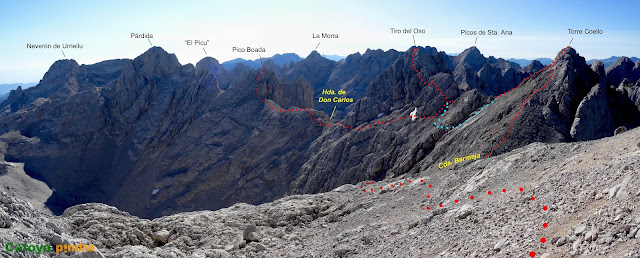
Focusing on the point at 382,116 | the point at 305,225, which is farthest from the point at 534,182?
the point at 382,116

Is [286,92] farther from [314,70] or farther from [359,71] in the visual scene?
[314,70]

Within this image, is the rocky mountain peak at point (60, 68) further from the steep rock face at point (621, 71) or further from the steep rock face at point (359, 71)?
the steep rock face at point (621, 71)

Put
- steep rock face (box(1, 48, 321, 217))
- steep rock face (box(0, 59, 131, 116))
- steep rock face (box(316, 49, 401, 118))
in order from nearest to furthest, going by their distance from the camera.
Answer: steep rock face (box(1, 48, 321, 217)) → steep rock face (box(0, 59, 131, 116)) → steep rock face (box(316, 49, 401, 118))

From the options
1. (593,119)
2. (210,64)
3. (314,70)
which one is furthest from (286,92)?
(314,70)

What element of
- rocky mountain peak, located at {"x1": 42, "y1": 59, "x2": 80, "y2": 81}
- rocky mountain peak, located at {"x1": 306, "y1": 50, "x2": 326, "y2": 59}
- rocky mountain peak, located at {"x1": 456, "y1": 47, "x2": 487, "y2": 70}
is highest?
rocky mountain peak, located at {"x1": 306, "y1": 50, "x2": 326, "y2": 59}

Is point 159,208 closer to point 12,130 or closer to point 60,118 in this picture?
point 60,118

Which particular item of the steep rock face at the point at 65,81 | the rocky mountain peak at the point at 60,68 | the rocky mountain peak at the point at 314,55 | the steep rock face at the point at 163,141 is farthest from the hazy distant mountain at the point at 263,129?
the rocky mountain peak at the point at 314,55

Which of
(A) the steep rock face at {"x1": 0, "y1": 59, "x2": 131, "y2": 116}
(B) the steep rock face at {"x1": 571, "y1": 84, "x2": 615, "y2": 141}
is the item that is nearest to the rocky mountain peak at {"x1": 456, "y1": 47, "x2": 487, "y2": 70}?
(A) the steep rock face at {"x1": 0, "y1": 59, "x2": 131, "y2": 116}

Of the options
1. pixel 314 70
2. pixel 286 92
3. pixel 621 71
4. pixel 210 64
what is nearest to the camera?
pixel 286 92

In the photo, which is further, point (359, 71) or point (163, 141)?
point (359, 71)

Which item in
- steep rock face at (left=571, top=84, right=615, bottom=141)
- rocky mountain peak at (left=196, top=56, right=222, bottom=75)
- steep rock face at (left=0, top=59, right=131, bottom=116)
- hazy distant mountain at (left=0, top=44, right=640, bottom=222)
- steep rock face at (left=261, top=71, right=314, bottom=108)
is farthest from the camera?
rocky mountain peak at (left=196, top=56, right=222, bottom=75)

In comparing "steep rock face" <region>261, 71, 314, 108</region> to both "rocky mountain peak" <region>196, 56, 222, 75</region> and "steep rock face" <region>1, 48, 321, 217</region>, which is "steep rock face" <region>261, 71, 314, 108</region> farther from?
"rocky mountain peak" <region>196, 56, 222, 75</region>
